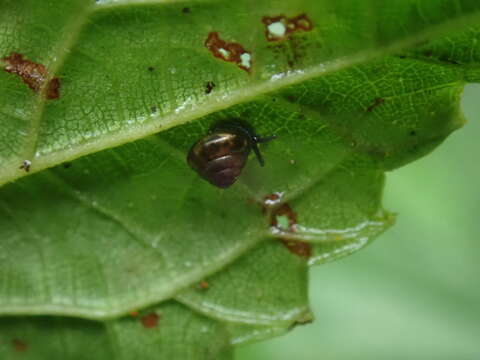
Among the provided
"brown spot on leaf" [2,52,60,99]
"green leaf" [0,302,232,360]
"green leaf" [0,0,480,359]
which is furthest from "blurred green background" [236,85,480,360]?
"brown spot on leaf" [2,52,60,99]

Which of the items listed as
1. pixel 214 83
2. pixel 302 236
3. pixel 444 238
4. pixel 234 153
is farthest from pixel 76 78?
pixel 444 238

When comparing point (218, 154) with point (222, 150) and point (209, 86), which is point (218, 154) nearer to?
point (222, 150)

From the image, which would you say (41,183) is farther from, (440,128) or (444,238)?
(444,238)

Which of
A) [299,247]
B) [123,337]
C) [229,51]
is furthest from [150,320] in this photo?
[229,51]

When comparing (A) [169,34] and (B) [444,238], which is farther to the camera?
(B) [444,238]

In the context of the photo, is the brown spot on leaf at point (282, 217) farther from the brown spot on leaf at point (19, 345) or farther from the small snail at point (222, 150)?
the brown spot on leaf at point (19, 345)

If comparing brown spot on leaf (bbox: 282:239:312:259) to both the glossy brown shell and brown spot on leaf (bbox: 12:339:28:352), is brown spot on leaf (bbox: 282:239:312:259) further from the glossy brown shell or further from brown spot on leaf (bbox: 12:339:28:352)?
brown spot on leaf (bbox: 12:339:28:352)

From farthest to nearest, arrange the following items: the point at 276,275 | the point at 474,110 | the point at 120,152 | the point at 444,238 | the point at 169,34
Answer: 1. the point at 474,110
2. the point at 444,238
3. the point at 276,275
4. the point at 120,152
5. the point at 169,34
